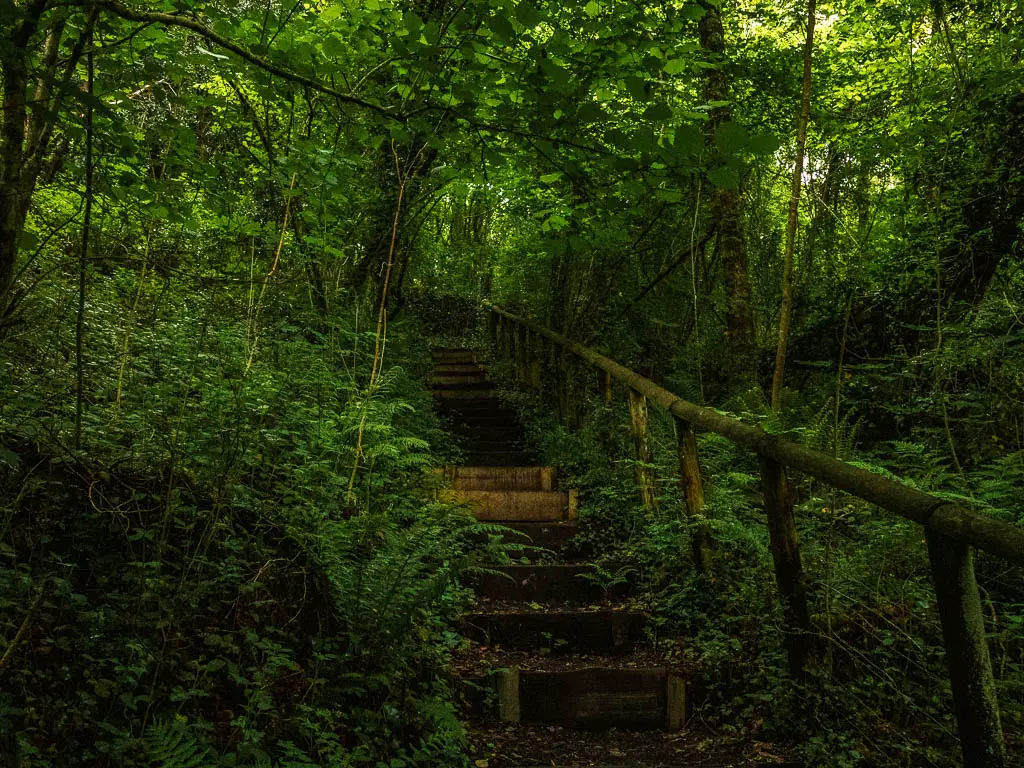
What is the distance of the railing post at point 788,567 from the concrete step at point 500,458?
188 inches

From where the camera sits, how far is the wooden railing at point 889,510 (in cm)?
219

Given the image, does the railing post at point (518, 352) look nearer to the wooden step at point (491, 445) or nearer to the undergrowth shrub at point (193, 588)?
the wooden step at point (491, 445)

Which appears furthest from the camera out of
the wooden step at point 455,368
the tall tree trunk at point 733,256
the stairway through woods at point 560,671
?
the wooden step at point 455,368

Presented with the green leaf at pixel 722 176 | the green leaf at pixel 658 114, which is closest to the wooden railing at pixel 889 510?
the green leaf at pixel 722 176

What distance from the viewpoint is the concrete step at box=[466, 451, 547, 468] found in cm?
812

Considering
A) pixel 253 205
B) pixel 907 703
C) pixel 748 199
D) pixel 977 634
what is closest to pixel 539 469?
pixel 253 205

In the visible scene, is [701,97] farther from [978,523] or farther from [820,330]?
[978,523]

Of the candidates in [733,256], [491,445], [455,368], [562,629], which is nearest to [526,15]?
[562,629]

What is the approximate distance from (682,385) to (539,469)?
2850 millimetres

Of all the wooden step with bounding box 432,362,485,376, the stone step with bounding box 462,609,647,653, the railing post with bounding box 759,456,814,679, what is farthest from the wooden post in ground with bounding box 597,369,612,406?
the wooden step with bounding box 432,362,485,376

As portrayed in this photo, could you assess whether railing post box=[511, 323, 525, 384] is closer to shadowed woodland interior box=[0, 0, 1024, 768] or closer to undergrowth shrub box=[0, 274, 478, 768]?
shadowed woodland interior box=[0, 0, 1024, 768]

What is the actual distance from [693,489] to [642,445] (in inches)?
45.5

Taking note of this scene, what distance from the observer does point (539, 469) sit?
7.18 metres

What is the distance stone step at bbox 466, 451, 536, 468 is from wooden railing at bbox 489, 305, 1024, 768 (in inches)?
95.6
